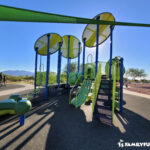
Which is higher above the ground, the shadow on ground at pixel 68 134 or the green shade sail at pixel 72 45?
the green shade sail at pixel 72 45

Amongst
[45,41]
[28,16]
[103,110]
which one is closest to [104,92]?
[103,110]

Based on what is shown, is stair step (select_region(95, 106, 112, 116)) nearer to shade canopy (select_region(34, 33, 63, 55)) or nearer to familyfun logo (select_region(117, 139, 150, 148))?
familyfun logo (select_region(117, 139, 150, 148))

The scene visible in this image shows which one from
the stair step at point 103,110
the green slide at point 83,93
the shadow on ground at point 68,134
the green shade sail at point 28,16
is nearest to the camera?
the green shade sail at point 28,16

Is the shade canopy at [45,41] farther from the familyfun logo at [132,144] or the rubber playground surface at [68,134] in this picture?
the familyfun logo at [132,144]

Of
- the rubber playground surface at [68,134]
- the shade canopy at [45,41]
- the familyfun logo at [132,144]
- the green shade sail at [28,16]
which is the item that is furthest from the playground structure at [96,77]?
the green shade sail at [28,16]

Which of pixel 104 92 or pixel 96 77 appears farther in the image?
pixel 104 92

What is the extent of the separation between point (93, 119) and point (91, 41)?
22.0ft

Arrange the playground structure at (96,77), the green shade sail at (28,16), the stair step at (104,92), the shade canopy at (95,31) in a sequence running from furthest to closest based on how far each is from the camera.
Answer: the shade canopy at (95,31), the stair step at (104,92), the playground structure at (96,77), the green shade sail at (28,16)

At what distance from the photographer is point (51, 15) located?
1625mm

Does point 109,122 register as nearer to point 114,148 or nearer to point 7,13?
point 114,148

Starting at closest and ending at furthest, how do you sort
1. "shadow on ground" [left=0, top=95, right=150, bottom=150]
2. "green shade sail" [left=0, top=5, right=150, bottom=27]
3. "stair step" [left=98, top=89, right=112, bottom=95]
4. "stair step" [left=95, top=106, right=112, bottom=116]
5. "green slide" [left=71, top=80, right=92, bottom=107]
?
"green shade sail" [left=0, top=5, right=150, bottom=27] → "shadow on ground" [left=0, top=95, right=150, bottom=150] → "stair step" [left=95, top=106, right=112, bottom=116] → "stair step" [left=98, top=89, right=112, bottom=95] → "green slide" [left=71, top=80, right=92, bottom=107]

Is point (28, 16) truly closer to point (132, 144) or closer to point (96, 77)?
point (96, 77)

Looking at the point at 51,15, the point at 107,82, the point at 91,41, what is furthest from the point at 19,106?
the point at 91,41

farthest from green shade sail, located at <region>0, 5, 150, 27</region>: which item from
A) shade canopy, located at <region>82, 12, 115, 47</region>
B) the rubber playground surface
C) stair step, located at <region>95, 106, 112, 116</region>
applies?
shade canopy, located at <region>82, 12, 115, 47</region>
